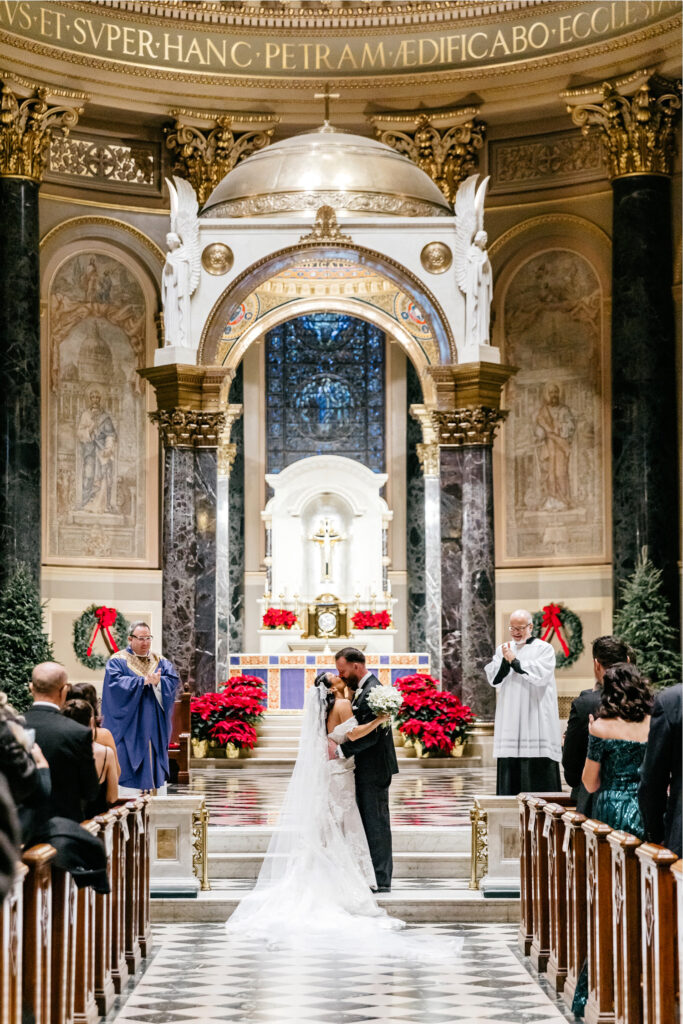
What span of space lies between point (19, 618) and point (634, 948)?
13925 mm

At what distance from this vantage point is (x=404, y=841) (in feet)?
43.0

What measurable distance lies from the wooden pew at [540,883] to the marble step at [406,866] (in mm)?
2711

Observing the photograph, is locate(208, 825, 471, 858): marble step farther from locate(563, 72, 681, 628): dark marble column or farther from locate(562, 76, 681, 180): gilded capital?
locate(562, 76, 681, 180): gilded capital

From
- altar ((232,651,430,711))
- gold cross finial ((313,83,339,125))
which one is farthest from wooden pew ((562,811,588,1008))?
gold cross finial ((313,83,339,125))

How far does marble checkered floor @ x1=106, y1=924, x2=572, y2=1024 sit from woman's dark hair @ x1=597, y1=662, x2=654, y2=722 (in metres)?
1.75

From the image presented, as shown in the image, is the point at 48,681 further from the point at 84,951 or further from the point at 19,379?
the point at 19,379

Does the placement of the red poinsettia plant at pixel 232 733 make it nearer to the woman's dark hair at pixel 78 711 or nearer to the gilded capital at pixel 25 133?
Result: the gilded capital at pixel 25 133

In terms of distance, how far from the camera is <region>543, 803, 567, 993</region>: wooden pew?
9.20m

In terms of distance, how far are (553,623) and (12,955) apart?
58.1ft

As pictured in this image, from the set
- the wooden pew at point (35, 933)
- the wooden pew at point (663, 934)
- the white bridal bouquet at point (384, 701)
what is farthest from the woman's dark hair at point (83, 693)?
the wooden pew at point (663, 934)

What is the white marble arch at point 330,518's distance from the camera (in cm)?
2431

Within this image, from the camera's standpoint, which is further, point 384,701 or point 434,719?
point 434,719

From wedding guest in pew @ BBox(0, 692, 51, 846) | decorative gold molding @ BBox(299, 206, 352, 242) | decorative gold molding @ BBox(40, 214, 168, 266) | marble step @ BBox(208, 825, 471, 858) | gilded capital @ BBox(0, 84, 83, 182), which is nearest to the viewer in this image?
wedding guest in pew @ BBox(0, 692, 51, 846)

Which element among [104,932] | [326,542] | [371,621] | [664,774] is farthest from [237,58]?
[664,774]
